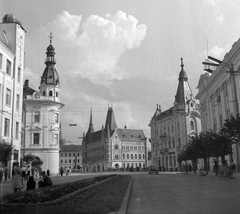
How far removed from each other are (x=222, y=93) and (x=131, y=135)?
108 metres

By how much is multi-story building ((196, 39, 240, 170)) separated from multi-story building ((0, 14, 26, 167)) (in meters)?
21.2

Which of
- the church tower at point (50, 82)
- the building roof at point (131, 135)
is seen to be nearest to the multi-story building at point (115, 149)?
the building roof at point (131, 135)

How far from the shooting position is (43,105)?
2397 inches

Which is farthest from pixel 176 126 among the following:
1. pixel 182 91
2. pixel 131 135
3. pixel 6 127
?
pixel 6 127

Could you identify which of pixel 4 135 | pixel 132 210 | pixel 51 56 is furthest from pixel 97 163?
pixel 132 210

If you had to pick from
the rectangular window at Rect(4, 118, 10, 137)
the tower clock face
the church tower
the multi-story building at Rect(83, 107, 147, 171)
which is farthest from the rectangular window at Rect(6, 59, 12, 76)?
the multi-story building at Rect(83, 107, 147, 171)

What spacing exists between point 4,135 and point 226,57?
29.1 meters

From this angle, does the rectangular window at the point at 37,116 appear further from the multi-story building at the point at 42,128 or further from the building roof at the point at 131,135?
the building roof at the point at 131,135

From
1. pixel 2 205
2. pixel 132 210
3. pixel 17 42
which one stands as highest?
pixel 17 42

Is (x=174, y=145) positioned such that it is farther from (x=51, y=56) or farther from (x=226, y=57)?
(x=226, y=57)

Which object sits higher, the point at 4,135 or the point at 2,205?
the point at 4,135

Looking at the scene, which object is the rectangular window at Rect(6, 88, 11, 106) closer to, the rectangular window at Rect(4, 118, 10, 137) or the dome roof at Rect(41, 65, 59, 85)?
the rectangular window at Rect(4, 118, 10, 137)

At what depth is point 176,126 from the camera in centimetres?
9012

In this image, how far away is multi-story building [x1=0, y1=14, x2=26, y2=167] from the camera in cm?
2627
